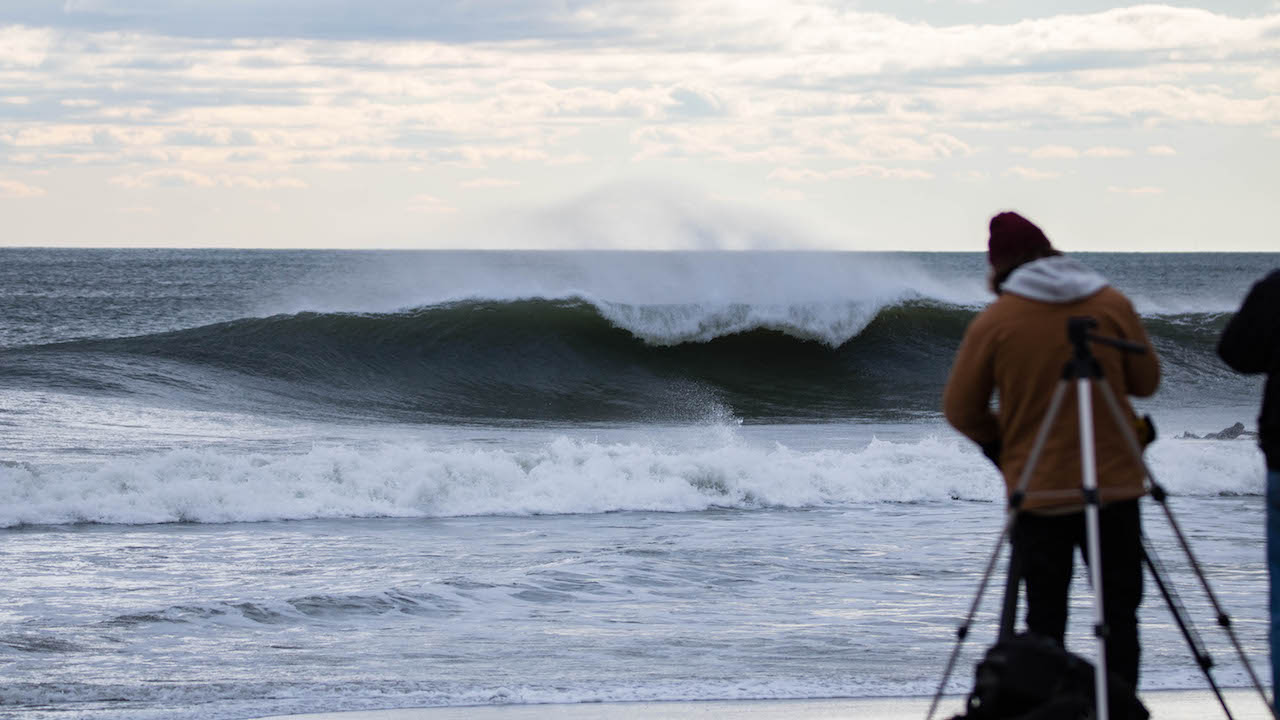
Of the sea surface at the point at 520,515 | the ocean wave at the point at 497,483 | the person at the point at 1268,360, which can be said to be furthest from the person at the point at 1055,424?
the ocean wave at the point at 497,483

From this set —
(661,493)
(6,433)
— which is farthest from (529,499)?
(6,433)

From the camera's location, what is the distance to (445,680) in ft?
16.6

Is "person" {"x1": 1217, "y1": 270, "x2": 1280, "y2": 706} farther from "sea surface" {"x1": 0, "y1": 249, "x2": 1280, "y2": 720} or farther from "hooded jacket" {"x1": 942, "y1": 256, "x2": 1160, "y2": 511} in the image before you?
"sea surface" {"x1": 0, "y1": 249, "x2": 1280, "y2": 720}

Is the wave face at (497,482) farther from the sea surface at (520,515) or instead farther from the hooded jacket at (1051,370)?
the hooded jacket at (1051,370)

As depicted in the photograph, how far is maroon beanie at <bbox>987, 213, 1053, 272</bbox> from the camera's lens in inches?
125

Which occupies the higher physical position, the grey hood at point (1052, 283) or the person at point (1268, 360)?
the grey hood at point (1052, 283)

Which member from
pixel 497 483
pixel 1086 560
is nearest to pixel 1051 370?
pixel 1086 560

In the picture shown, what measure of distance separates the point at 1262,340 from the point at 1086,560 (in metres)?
0.66

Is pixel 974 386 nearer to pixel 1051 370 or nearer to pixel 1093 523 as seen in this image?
pixel 1051 370

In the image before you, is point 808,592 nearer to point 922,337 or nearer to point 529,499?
point 529,499

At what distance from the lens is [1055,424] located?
9.83ft

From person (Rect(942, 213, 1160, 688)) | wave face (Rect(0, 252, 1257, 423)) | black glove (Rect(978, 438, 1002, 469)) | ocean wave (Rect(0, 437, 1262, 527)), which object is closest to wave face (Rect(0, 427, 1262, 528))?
ocean wave (Rect(0, 437, 1262, 527))

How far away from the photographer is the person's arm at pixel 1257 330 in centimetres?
307

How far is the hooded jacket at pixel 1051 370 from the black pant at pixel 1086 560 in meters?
0.07
